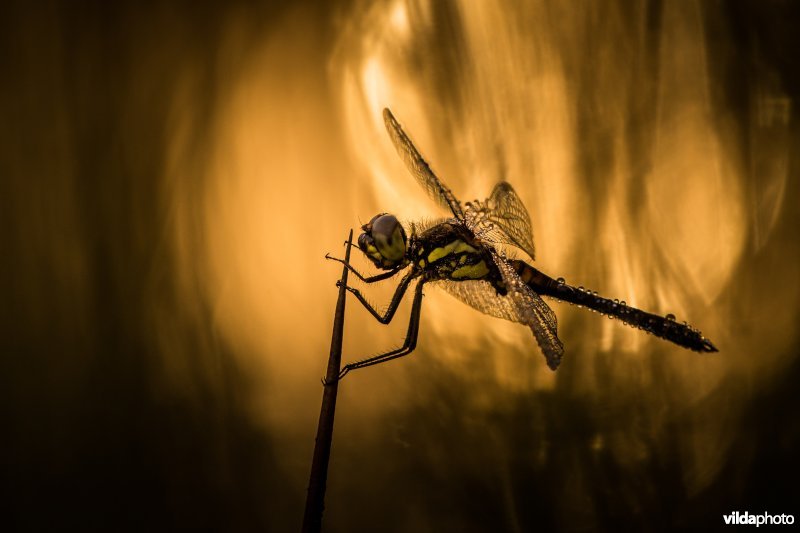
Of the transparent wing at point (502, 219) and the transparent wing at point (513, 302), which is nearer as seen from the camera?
the transparent wing at point (513, 302)

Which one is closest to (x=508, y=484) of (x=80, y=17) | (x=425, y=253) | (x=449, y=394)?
(x=449, y=394)

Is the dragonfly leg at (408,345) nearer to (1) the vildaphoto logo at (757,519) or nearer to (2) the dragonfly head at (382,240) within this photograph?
(2) the dragonfly head at (382,240)

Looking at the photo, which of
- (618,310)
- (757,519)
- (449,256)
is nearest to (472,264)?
(449,256)

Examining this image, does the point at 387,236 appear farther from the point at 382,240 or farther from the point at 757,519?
the point at 757,519

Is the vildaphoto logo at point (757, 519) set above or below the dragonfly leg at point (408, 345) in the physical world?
below

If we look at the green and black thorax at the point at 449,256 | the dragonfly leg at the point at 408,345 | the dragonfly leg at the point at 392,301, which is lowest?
the dragonfly leg at the point at 408,345

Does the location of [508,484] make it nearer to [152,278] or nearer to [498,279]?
[498,279]

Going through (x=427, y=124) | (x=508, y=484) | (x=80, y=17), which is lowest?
(x=508, y=484)

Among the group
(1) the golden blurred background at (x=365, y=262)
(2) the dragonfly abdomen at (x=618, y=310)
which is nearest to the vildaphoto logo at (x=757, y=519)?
(1) the golden blurred background at (x=365, y=262)
